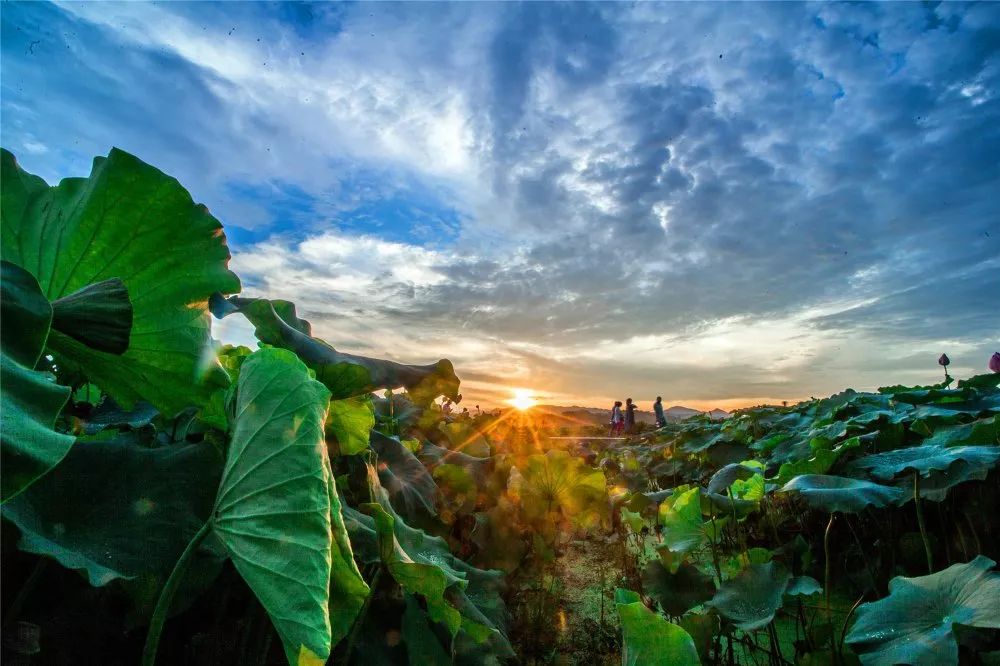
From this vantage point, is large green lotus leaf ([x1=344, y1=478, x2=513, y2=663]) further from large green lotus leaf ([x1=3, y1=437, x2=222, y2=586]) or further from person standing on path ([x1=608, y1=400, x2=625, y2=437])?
person standing on path ([x1=608, y1=400, x2=625, y2=437])

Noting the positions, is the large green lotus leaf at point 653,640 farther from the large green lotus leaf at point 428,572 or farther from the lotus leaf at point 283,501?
the lotus leaf at point 283,501

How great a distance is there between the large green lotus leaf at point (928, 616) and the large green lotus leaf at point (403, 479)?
105cm

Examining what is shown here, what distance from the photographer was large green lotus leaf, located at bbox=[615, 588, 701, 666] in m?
0.76

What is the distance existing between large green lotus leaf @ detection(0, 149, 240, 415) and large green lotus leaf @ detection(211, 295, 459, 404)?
0.25 ft

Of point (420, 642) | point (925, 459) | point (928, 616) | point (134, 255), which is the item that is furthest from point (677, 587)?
point (134, 255)

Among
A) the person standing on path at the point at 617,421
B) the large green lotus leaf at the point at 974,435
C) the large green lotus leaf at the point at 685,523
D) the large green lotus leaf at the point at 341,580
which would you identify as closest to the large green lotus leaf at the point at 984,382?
the large green lotus leaf at the point at 974,435

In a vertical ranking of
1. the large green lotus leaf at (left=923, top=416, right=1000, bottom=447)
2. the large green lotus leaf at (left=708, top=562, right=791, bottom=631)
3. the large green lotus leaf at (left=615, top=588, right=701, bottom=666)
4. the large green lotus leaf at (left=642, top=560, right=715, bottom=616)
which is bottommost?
the large green lotus leaf at (left=642, top=560, right=715, bottom=616)

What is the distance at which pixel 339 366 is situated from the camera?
960 millimetres

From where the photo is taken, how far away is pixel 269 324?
1010 millimetres

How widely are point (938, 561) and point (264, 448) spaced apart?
2.52 m

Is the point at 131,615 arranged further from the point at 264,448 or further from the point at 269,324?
the point at 269,324

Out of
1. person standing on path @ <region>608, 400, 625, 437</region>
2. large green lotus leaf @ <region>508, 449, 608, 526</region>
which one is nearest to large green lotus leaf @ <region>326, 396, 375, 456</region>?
large green lotus leaf @ <region>508, 449, 608, 526</region>

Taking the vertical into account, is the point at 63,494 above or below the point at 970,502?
above

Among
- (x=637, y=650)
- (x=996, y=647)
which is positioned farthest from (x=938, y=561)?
(x=637, y=650)
